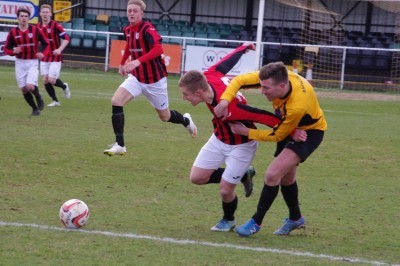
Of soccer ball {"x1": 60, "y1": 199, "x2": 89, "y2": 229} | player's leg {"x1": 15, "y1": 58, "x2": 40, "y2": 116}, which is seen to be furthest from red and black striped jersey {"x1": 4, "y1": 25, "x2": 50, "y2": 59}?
soccer ball {"x1": 60, "y1": 199, "x2": 89, "y2": 229}

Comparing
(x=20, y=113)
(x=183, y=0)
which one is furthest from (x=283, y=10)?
(x=20, y=113)

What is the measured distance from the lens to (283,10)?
3381cm

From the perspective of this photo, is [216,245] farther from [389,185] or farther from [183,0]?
[183,0]

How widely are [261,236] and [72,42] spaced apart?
26.0 meters

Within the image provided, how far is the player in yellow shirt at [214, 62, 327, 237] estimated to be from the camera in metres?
6.30

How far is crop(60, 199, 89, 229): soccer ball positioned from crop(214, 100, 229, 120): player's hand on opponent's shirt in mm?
1343

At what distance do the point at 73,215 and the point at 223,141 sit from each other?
1.39 m

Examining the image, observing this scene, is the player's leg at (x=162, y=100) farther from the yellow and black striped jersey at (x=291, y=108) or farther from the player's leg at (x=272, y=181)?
the player's leg at (x=272, y=181)

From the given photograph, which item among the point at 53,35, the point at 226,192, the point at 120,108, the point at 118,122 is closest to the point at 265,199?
the point at 226,192

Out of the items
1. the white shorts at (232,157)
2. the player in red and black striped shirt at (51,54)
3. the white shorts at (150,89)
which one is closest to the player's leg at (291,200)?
the white shorts at (232,157)

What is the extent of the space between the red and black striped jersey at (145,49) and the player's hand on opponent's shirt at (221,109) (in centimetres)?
436

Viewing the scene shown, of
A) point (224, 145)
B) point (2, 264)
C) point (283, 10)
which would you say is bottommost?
point (2, 264)

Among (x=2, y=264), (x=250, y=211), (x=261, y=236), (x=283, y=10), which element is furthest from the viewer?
(x=283, y=10)

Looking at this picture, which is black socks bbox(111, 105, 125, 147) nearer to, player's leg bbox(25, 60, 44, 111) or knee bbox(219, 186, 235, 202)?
knee bbox(219, 186, 235, 202)
